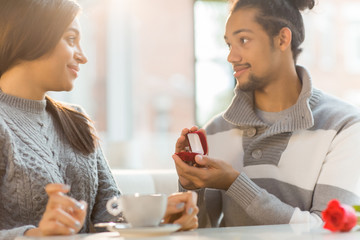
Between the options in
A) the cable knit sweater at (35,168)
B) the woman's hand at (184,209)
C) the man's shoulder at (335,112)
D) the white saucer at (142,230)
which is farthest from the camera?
the man's shoulder at (335,112)

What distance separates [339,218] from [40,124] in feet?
2.75

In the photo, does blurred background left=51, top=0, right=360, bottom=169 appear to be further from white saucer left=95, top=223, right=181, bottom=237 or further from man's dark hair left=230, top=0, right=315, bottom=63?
white saucer left=95, top=223, right=181, bottom=237

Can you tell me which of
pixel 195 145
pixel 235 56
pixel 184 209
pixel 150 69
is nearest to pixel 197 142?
pixel 195 145

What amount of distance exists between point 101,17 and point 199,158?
795 cm

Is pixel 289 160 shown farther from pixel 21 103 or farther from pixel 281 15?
pixel 21 103

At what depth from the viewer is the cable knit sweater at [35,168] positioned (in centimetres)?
137

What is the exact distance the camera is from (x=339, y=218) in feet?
3.66

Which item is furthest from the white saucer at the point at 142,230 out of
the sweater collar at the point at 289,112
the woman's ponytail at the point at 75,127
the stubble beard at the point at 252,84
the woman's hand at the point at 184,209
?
the stubble beard at the point at 252,84

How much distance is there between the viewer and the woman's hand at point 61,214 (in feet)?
3.55

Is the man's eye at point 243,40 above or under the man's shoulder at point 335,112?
above

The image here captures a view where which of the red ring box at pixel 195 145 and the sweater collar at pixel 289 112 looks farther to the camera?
the sweater collar at pixel 289 112

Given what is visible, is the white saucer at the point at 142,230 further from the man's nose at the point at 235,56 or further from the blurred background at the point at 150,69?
the blurred background at the point at 150,69

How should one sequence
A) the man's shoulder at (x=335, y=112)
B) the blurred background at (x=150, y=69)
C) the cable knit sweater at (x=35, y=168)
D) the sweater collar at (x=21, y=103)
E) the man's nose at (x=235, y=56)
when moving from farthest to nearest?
the blurred background at (x=150, y=69) → the man's nose at (x=235, y=56) → the man's shoulder at (x=335, y=112) → the sweater collar at (x=21, y=103) → the cable knit sweater at (x=35, y=168)

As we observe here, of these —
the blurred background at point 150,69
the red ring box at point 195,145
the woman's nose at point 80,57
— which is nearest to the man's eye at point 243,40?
the red ring box at point 195,145
